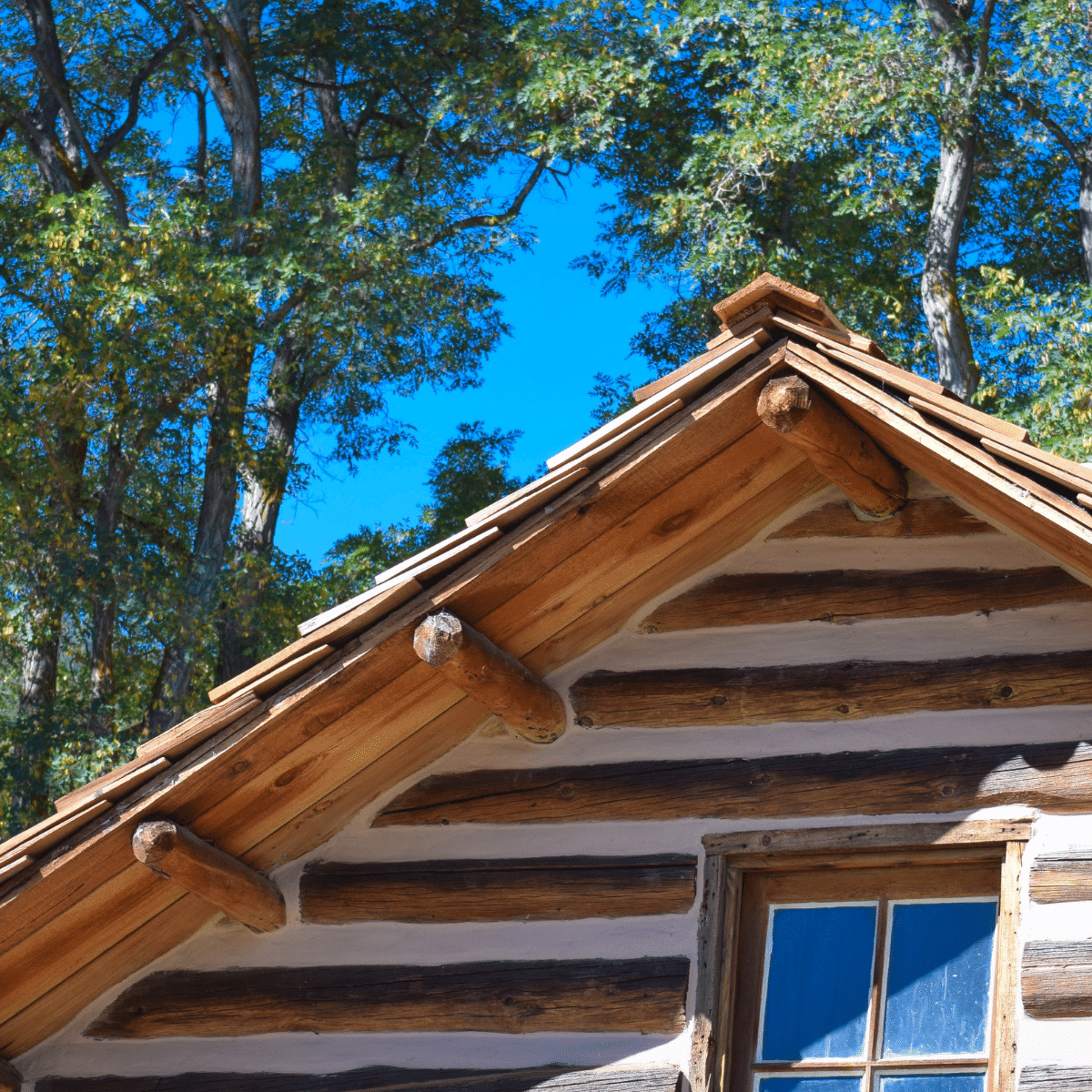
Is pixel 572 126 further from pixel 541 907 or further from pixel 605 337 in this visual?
pixel 541 907

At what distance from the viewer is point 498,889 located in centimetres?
437

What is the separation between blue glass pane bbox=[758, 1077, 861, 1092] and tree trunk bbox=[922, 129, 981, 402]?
10.4m

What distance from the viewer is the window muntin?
382 cm

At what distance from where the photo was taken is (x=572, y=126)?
1434 cm

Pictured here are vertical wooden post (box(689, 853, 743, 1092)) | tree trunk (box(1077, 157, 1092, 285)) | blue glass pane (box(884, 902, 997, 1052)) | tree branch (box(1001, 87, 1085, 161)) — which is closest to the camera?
blue glass pane (box(884, 902, 997, 1052))

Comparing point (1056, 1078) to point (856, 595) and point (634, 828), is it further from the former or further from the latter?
point (856, 595)

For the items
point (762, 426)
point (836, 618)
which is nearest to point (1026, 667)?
point (836, 618)

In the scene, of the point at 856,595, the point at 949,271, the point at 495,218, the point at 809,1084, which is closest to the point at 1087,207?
the point at 949,271

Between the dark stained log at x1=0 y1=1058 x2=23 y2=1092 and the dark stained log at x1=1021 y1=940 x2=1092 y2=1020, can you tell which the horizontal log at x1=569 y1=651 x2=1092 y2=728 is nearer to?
the dark stained log at x1=1021 y1=940 x2=1092 y2=1020

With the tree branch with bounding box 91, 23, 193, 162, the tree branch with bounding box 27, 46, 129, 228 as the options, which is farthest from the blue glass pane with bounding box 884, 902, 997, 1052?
the tree branch with bounding box 91, 23, 193, 162

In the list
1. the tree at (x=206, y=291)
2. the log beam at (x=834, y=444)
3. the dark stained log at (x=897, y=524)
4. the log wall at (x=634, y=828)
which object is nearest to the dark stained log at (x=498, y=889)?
the log wall at (x=634, y=828)

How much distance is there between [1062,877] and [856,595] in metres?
1.07

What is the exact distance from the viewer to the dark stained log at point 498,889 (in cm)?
421

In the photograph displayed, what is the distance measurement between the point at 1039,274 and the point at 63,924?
14.4 m
